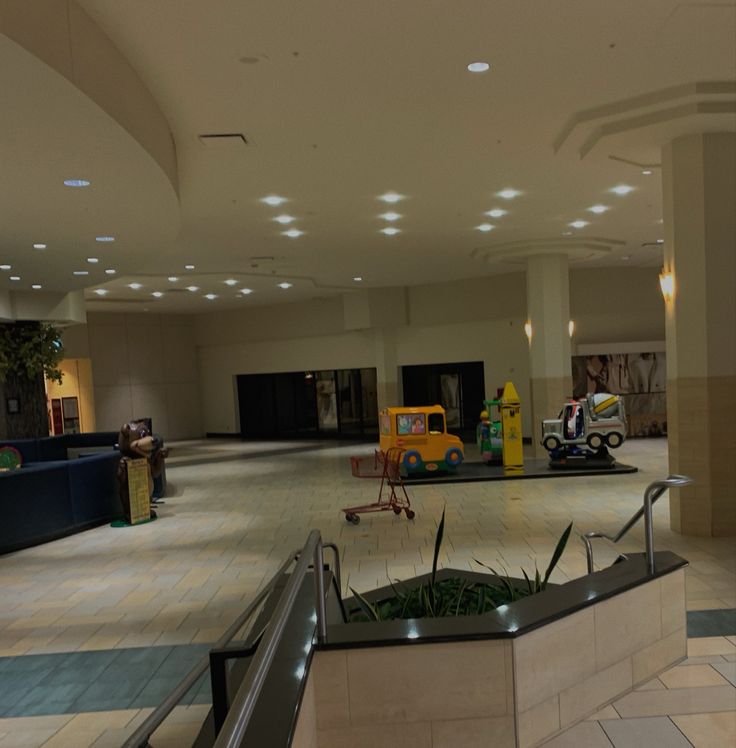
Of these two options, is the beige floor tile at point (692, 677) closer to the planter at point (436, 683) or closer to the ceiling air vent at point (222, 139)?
the planter at point (436, 683)

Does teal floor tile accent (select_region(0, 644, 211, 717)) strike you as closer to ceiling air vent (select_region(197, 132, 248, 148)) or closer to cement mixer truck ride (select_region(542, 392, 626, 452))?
ceiling air vent (select_region(197, 132, 248, 148))

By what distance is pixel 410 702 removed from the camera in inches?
132

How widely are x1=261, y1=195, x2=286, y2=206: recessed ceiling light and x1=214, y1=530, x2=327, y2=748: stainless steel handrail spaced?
7.04 m

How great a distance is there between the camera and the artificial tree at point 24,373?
50.1ft

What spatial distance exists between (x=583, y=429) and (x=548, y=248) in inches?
159

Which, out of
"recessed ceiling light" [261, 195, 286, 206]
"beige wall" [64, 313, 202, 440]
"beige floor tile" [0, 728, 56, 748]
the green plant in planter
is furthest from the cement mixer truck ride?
"beige wall" [64, 313, 202, 440]

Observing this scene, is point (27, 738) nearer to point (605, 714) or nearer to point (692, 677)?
point (605, 714)

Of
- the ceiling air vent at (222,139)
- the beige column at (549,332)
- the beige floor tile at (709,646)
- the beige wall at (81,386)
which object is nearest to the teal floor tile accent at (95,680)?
the beige floor tile at (709,646)

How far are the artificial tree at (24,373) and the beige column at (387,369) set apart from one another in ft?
29.7

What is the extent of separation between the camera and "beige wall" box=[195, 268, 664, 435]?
744 inches

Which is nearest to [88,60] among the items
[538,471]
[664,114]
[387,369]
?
[664,114]

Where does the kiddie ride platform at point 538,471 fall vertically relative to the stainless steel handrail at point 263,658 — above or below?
below

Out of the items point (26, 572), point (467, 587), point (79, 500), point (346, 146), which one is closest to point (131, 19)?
point (346, 146)

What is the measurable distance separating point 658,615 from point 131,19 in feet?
16.7
